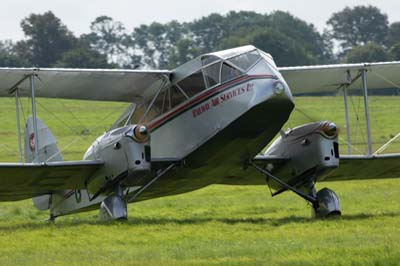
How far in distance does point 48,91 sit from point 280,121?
5.25 meters

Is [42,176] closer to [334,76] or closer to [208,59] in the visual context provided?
[208,59]

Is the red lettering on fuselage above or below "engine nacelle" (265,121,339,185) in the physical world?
above

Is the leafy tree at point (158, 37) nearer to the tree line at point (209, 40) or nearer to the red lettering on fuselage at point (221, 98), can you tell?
the tree line at point (209, 40)

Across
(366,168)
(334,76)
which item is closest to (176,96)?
(334,76)

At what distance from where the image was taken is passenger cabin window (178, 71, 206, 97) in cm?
2161

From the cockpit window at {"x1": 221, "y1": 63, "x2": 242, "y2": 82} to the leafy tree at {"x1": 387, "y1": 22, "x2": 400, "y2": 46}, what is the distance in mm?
135275

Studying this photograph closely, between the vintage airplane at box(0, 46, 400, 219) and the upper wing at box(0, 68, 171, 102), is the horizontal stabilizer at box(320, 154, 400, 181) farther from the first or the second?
the upper wing at box(0, 68, 171, 102)

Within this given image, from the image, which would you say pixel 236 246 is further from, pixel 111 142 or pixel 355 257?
pixel 111 142

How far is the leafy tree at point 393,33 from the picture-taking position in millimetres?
155250

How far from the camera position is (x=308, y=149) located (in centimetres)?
2314

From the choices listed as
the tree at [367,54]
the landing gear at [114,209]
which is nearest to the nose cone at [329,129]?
the landing gear at [114,209]

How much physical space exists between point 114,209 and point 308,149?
4367mm

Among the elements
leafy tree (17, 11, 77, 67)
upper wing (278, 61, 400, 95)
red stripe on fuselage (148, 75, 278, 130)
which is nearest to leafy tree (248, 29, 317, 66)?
leafy tree (17, 11, 77, 67)

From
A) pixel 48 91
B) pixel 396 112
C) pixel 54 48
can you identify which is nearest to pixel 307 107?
pixel 396 112
